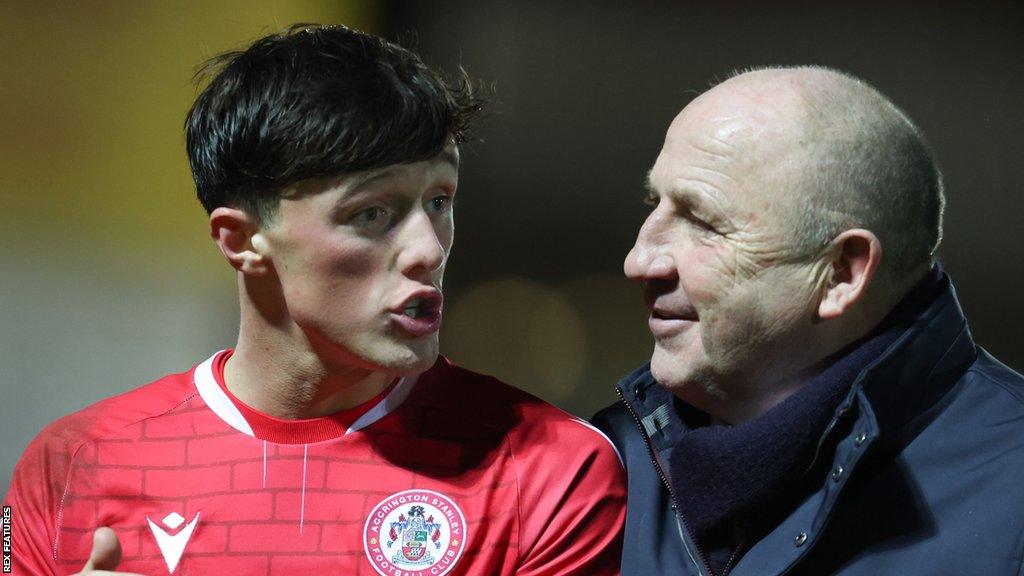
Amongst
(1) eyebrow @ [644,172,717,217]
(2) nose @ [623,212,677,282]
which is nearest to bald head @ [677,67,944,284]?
(1) eyebrow @ [644,172,717,217]

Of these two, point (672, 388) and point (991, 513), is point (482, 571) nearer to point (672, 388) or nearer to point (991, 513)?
point (672, 388)

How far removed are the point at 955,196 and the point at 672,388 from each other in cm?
278

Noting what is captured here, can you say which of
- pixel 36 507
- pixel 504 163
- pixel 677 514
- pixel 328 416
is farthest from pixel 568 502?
pixel 504 163

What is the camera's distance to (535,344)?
4566 mm

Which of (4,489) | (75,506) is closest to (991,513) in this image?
(75,506)

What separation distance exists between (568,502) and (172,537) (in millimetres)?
692

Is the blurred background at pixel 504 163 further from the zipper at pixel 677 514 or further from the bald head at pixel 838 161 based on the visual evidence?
the bald head at pixel 838 161

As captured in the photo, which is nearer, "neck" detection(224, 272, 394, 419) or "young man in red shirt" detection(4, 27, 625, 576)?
"young man in red shirt" detection(4, 27, 625, 576)

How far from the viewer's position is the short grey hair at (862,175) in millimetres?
1907

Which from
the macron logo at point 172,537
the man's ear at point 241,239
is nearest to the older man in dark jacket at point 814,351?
the man's ear at point 241,239

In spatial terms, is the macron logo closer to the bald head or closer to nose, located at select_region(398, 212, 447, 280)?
nose, located at select_region(398, 212, 447, 280)

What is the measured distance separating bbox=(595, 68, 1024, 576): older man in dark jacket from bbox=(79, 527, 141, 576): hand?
86cm

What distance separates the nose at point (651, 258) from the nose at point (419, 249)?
0.34 metres

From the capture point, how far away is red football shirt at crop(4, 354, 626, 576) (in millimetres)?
2016
